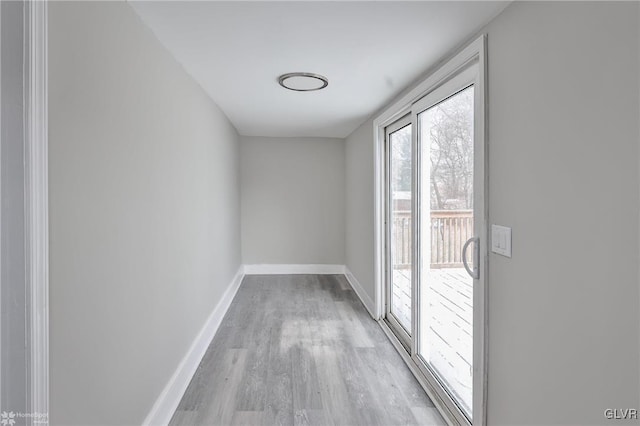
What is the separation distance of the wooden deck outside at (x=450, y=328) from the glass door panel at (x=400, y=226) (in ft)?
1.52

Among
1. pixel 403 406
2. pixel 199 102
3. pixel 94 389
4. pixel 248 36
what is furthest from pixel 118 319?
pixel 199 102

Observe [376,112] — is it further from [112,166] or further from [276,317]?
[112,166]

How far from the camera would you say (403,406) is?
2.24 meters

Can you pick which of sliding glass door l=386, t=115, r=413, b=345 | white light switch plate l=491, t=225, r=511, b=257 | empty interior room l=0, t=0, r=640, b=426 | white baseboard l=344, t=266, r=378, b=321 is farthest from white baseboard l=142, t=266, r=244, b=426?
white light switch plate l=491, t=225, r=511, b=257

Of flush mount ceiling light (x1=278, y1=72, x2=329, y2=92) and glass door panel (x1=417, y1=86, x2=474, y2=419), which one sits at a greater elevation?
flush mount ceiling light (x1=278, y1=72, x2=329, y2=92)

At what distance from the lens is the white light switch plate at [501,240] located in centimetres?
161

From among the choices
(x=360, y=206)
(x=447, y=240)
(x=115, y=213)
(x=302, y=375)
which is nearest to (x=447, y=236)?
(x=447, y=240)

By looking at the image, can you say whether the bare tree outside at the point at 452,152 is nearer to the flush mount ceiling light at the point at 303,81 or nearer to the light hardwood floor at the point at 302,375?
the flush mount ceiling light at the point at 303,81

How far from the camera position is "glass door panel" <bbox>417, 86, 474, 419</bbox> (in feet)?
6.95

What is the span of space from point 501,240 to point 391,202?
1993 millimetres

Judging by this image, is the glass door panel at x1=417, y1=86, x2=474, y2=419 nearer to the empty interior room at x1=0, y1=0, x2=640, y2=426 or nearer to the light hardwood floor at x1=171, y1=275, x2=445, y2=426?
the empty interior room at x1=0, y1=0, x2=640, y2=426

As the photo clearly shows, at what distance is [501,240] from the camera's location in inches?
65.5

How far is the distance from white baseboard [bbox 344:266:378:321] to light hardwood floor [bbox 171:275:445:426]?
84 mm

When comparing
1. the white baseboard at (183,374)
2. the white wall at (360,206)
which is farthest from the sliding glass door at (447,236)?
the white baseboard at (183,374)
